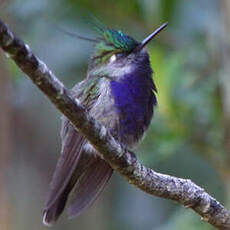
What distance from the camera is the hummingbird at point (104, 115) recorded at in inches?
152

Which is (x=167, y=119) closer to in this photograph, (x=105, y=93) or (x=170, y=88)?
(x=170, y=88)

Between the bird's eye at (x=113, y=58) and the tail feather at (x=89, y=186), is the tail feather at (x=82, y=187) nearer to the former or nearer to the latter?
the tail feather at (x=89, y=186)

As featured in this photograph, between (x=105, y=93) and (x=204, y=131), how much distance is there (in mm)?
1062

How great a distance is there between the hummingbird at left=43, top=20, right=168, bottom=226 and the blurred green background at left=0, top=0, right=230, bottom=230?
36cm

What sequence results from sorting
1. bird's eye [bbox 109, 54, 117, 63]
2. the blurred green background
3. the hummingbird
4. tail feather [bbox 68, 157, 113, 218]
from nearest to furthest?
the hummingbird
tail feather [bbox 68, 157, 113, 218]
bird's eye [bbox 109, 54, 117, 63]
the blurred green background

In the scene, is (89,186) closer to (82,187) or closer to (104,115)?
(82,187)

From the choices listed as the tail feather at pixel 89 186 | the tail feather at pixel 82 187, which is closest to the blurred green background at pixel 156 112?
the tail feather at pixel 82 187

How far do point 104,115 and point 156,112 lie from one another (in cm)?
90

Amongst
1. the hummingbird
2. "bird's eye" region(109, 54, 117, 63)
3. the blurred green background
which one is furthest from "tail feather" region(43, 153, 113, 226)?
Answer: "bird's eye" region(109, 54, 117, 63)

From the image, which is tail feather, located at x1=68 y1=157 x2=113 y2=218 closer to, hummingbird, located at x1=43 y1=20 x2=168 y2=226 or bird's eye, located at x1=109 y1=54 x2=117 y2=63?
hummingbird, located at x1=43 y1=20 x2=168 y2=226

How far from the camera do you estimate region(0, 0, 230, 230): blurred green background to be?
455cm

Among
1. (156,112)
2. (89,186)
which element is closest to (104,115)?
(89,186)

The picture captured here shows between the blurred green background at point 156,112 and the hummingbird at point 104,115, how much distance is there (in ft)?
1.17

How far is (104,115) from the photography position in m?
3.96
